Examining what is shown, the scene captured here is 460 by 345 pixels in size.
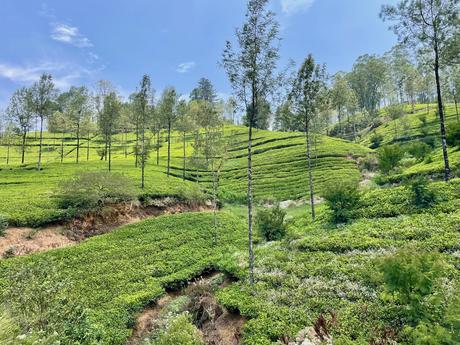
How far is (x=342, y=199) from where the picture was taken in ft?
89.9

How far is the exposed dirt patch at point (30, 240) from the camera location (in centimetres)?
2662

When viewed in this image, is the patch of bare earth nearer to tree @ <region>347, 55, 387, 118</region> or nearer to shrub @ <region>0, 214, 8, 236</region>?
shrub @ <region>0, 214, 8, 236</region>

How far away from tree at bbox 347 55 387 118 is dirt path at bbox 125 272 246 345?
115 meters

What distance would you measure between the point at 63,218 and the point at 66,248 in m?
5.74

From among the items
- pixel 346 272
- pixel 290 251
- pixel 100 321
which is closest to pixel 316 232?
pixel 290 251

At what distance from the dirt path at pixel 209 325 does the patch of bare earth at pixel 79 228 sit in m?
12.9

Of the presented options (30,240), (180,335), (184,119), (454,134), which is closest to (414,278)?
(180,335)

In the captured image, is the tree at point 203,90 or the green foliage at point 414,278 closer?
the green foliage at point 414,278

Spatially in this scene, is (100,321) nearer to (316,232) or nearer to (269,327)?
(269,327)

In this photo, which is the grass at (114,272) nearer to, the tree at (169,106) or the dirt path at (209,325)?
the dirt path at (209,325)

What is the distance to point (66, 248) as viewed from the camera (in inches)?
1075

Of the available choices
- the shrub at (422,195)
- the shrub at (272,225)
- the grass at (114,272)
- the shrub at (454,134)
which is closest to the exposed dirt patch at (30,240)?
the grass at (114,272)

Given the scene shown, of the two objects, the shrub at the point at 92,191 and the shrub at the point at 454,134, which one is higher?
the shrub at the point at 454,134

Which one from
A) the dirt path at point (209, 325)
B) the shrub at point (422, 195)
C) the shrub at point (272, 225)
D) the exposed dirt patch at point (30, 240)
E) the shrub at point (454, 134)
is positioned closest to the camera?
the dirt path at point (209, 325)
